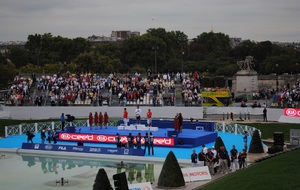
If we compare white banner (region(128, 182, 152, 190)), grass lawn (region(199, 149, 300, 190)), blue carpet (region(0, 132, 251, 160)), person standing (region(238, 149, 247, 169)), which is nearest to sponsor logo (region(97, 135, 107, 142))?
blue carpet (region(0, 132, 251, 160))

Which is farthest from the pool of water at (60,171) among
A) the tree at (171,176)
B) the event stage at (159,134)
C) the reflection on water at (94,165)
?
the event stage at (159,134)

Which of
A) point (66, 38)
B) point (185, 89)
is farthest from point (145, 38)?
point (185, 89)

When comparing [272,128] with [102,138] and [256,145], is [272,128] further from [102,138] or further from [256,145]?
[102,138]

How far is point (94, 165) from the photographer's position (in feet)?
104

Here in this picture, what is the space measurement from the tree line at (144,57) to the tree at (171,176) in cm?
8544

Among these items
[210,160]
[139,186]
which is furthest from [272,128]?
[139,186]

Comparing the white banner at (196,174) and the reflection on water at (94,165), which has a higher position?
the white banner at (196,174)

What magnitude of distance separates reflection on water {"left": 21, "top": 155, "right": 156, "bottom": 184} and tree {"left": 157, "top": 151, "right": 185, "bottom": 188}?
238 centimetres

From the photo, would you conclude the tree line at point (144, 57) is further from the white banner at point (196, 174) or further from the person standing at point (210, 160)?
the white banner at point (196, 174)

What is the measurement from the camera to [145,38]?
13612 cm

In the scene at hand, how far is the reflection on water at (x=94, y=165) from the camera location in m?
27.8

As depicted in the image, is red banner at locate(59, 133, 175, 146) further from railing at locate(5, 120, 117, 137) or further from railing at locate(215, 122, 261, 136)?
railing at locate(215, 122, 261, 136)

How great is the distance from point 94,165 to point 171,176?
9.03m

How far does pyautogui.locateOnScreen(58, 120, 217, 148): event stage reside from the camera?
Answer: 3819cm
